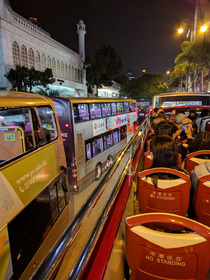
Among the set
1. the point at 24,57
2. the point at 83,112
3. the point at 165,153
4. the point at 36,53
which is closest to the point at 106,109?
the point at 83,112

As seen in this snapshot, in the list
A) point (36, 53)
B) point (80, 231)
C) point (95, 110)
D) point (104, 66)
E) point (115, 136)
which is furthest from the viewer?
point (104, 66)

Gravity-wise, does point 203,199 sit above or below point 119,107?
below

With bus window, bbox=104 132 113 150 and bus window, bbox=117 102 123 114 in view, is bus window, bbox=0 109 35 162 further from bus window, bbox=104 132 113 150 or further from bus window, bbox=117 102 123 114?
bus window, bbox=117 102 123 114

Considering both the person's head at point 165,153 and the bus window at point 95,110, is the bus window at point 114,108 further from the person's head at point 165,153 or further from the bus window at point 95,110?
the person's head at point 165,153

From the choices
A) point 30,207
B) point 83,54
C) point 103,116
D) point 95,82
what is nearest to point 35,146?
point 30,207

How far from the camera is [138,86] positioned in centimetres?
6350

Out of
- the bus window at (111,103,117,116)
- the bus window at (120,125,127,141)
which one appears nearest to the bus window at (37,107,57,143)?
the bus window at (111,103,117,116)

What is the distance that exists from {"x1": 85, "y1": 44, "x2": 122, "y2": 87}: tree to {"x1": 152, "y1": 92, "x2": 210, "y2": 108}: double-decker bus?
129 feet

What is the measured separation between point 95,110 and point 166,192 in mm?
7144

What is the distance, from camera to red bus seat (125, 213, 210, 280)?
1.36 metres

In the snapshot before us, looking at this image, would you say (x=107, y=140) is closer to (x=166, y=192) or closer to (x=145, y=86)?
(x=166, y=192)

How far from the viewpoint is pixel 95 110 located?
907cm

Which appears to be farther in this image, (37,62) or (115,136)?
(37,62)

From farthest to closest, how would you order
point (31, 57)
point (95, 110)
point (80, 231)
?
point (31, 57)
point (95, 110)
point (80, 231)
